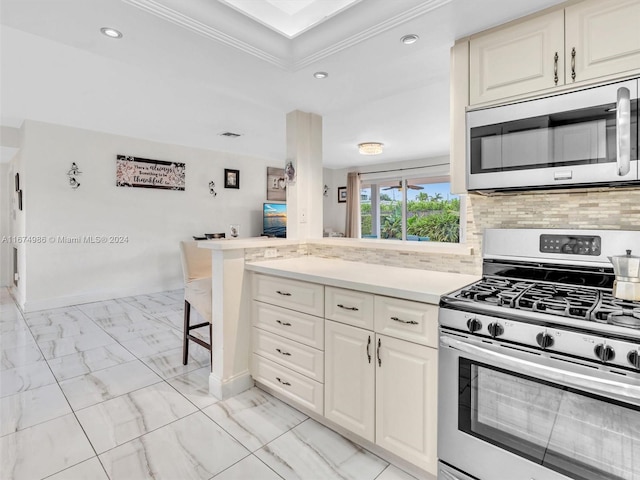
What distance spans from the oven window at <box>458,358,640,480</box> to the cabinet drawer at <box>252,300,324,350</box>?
0.80 metres

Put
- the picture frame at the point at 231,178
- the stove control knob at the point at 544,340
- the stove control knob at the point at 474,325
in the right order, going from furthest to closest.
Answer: the picture frame at the point at 231,178 → the stove control knob at the point at 474,325 → the stove control knob at the point at 544,340

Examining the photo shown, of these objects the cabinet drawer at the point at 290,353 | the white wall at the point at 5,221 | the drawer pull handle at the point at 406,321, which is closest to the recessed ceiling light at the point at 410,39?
the drawer pull handle at the point at 406,321

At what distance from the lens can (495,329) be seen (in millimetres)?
1259

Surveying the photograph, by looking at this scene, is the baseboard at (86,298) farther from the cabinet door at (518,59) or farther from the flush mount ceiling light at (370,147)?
the cabinet door at (518,59)

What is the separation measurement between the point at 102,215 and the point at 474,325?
16.6ft

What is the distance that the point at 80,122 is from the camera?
4254 millimetres

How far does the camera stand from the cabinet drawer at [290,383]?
6.28 ft

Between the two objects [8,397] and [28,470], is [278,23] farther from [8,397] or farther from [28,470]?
[8,397]

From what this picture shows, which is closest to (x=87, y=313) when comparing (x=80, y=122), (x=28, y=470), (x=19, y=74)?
(x=80, y=122)

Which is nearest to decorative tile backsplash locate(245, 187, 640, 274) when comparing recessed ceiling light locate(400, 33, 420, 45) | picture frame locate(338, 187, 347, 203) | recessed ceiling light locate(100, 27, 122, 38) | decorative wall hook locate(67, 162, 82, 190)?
recessed ceiling light locate(400, 33, 420, 45)

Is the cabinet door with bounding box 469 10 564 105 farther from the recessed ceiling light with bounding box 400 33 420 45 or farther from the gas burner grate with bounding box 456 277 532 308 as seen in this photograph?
the gas burner grate with bounding box 456 277 532 308

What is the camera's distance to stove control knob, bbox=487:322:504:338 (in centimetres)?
125

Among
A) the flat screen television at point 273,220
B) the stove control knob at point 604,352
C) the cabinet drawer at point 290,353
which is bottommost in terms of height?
the cabinet drawer at point 290,353

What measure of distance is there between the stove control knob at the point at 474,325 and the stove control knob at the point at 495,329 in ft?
0.12
